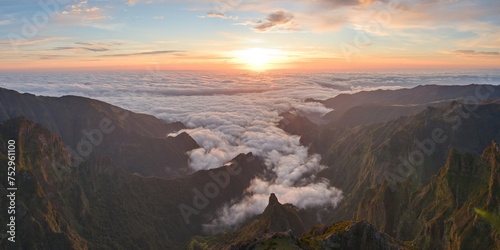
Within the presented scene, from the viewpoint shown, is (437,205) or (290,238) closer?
(290,238)

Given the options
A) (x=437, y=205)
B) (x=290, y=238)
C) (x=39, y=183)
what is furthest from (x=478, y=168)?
(x=39, y=183)

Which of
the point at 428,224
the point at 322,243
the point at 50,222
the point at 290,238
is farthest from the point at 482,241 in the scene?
the point at 50,222

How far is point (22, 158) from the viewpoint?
620 ft

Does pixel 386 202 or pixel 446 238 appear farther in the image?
pixel 386 202

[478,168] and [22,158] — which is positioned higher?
[478,168]

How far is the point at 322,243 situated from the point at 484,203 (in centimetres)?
6789

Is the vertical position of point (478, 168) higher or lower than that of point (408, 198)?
higher

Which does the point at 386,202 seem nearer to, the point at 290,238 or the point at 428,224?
the point at 428,224

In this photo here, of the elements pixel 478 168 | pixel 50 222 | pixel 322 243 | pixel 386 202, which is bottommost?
pixel 50 222

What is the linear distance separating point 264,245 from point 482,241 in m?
77.4

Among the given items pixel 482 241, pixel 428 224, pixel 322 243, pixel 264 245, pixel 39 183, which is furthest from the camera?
pixel 39 183

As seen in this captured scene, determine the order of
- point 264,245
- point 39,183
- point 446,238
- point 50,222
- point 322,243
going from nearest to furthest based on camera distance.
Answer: point 264,245, point 322,243, point 446,238, point 50,222, point 39,183

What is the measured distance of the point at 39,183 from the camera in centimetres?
18138

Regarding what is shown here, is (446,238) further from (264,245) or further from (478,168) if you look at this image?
(264,245)
